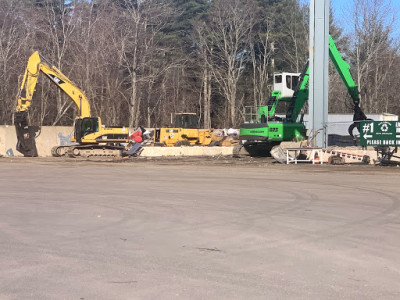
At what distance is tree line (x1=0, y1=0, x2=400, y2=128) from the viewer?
47719mm

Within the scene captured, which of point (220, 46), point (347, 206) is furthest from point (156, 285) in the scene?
point (220, 46)

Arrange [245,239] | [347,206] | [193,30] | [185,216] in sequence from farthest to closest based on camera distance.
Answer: [193,30]
[347,206]
[185,216]
[245,239]

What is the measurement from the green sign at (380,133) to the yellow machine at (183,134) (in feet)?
48.0

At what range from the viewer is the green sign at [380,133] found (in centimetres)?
2298

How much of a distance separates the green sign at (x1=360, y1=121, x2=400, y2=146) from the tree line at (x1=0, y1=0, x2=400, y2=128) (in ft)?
73.5

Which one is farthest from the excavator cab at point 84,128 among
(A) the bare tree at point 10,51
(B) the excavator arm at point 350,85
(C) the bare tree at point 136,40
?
(C) the bare tree at point 136,40

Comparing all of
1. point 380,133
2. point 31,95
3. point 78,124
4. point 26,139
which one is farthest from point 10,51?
point 380,133

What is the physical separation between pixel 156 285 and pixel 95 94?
44.6m

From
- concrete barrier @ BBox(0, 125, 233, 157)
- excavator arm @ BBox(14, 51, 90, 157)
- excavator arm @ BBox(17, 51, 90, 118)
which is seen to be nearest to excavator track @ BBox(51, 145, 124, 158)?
excavator arm @ BBox(14, 51, 90, 157)

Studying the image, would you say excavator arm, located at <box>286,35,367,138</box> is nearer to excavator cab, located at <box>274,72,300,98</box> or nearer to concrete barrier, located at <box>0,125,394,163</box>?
excavator cab, located at <box>274,72,300,98</box>

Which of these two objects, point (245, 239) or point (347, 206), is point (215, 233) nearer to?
point (245, 239)

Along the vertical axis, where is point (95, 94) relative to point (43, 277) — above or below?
above

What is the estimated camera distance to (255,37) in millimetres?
62656

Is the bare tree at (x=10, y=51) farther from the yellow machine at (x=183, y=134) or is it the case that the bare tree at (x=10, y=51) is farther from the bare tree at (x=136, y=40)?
the yellow machine at (x=183, y=134)
